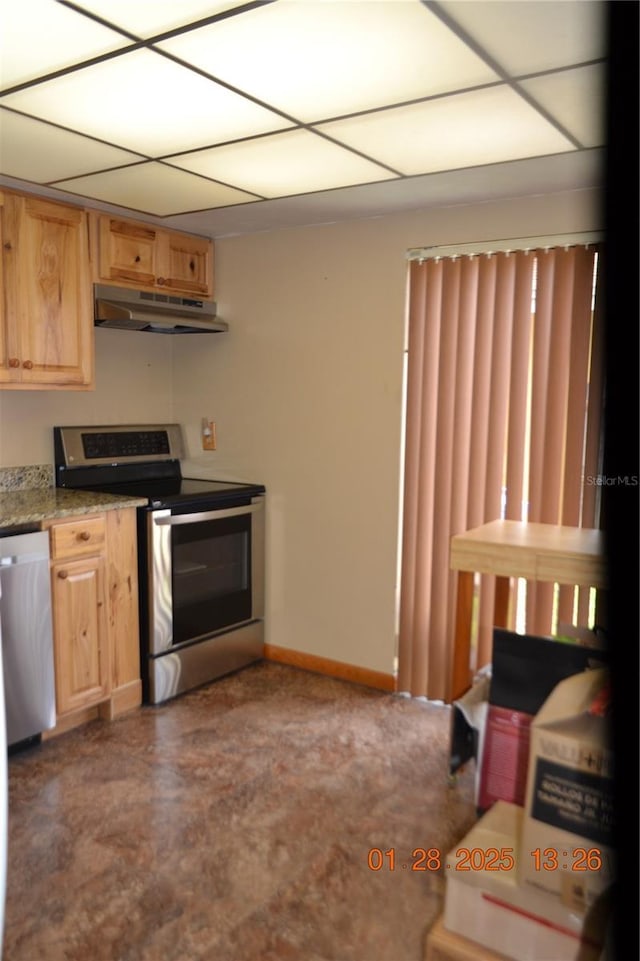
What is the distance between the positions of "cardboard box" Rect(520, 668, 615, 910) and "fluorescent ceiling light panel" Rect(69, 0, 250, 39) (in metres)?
1.45

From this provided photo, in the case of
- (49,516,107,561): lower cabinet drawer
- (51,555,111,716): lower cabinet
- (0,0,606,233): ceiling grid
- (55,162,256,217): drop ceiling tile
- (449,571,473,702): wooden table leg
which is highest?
(55,162,256,217): drop ceiling tile

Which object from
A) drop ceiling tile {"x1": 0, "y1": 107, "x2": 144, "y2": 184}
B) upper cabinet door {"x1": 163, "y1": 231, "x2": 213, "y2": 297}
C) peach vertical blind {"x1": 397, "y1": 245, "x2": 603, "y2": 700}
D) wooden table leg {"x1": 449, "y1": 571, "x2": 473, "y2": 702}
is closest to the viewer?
wooden table leg {"x1": 449, "y1": 571, "x2": 473, "y2": 702}

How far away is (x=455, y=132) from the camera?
2139 millimetres

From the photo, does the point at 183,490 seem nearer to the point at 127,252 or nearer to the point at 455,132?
the point at 127,252

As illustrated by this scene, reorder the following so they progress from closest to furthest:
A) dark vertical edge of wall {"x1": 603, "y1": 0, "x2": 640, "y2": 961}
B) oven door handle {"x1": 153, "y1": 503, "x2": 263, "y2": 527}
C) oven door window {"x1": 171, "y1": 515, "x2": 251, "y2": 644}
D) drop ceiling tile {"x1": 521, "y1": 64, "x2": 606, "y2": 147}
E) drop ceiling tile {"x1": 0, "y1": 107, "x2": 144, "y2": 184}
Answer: dark vertical edge of wall {"x1": 603, "y1": 0, "x2": 640, "y2": 961}
drop ceiling tile {"x1": 521, "y1": 64, "x2": 606, "y2": 147}
drop ceiling tile {"x1": 0, "y1": 107, "x2": 144, "y2": 184}
oven door handle {"x1": 153, "y1": 503, "x2": 263, "y2": 527}
oven door window {"x1": 171, "y1": 515, "x2": 251, "y2": 644}

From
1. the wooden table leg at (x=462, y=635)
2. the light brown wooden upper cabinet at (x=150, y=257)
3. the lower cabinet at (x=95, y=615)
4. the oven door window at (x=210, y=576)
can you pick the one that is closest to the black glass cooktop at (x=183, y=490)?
the oven door window at (x=210, y=576)

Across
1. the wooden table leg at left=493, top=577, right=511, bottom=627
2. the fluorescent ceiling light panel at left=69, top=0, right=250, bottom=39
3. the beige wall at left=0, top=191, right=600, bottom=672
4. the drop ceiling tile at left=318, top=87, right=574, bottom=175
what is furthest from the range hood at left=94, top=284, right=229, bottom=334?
the wooden table leg at left=493, top=577, right=511, bottom=627

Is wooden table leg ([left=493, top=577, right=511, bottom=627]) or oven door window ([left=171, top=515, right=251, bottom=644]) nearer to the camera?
wooden table leg ([left=493, top=577, right=511, bottom=627])

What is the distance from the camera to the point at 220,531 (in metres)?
3.38

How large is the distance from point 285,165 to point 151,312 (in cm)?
101

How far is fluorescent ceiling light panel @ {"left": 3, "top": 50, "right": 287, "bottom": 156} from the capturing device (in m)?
1.77

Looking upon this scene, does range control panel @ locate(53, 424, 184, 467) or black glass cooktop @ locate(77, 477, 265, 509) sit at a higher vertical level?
range control panel @ locate(53, 424, 184, 467)

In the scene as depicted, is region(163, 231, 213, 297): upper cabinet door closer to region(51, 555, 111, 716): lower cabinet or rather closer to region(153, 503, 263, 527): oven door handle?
region(153, 503, 263, 527): oven door handle

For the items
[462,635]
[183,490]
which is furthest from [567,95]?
[183,490]
